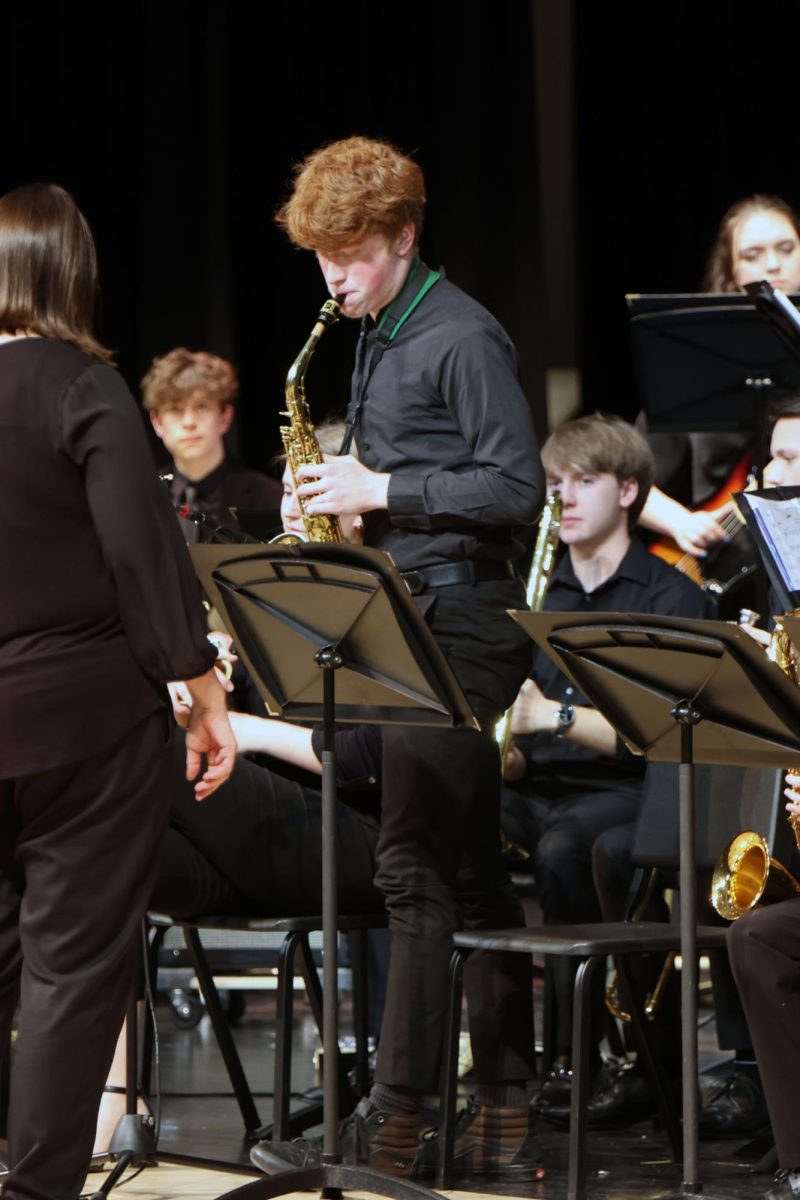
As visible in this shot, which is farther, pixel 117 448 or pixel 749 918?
pixel 749 918

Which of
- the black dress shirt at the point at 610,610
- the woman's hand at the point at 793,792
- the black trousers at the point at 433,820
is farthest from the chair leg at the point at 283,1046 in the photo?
the black dress shirt at the point at 610,610

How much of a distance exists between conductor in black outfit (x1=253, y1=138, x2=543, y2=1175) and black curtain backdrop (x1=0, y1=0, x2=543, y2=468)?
297cm

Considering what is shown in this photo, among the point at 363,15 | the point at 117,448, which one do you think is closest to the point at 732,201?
the point at 363,15

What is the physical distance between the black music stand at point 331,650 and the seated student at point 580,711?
118cm

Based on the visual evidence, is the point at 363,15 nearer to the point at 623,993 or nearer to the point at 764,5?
the point at 764,5

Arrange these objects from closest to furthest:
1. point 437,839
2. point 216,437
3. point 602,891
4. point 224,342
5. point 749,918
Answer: point 749,918 < point 437,839 < point 602,891 < point 216,437 < point 224,342

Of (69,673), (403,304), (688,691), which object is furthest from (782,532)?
(69,673)

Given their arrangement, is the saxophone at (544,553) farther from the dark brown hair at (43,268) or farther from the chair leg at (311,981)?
the dark brown hair at (43,268)

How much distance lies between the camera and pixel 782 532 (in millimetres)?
3020

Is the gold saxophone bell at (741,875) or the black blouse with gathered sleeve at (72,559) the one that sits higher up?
the black blouse with gathered sleeve at (72,559)

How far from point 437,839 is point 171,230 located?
387cm

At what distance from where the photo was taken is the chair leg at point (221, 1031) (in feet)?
12.3

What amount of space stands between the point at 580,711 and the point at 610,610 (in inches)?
12.1

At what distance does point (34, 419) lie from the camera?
2.48 m
